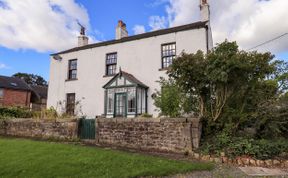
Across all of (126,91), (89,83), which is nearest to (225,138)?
(126,91)

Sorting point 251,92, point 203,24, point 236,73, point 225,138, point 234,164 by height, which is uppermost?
point 203,24

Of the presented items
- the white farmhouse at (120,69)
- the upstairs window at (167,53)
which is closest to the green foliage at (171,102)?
the white farmhouse at (120,69)

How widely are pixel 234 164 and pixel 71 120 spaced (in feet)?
26.9

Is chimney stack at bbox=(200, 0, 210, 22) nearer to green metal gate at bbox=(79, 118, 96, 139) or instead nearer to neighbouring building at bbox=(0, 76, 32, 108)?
green metal gate at bbox=(79, 118, 96, 139)

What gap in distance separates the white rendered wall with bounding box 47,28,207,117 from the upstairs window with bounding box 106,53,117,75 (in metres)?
0.33

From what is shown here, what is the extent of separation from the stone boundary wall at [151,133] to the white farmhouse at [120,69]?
4.82 m

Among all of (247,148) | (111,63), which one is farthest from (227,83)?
(111,63)

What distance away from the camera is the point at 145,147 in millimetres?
10195

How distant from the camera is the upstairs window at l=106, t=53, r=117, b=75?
1875cm

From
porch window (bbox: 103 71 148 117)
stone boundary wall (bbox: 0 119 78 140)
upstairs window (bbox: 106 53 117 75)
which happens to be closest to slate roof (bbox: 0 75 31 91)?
stone boundary wall (bbox: 0 119 78 140)

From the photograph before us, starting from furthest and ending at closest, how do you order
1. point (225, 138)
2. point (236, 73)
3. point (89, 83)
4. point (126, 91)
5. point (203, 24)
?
point (89, 83)
point (126, 91)
point (203, 24)
point (236, 73)
point (225, 138)

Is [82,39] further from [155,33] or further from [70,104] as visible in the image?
[155,33]

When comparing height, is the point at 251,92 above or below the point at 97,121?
above

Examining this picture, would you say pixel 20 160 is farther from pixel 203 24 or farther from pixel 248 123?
pixel 203 24
